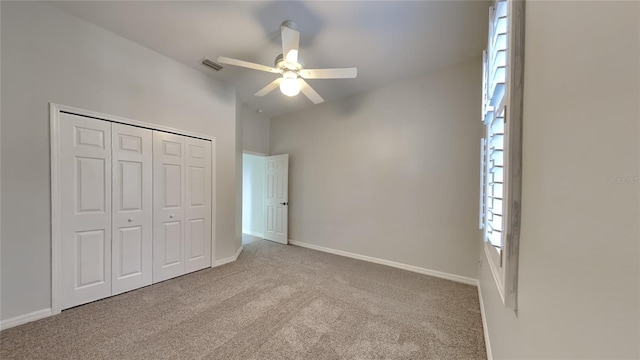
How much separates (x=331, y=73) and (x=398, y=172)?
1.93 m

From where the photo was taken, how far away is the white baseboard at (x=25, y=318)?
74.3 inches

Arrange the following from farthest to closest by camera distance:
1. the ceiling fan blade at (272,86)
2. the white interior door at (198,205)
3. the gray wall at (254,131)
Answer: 1. the gray wall at (254,131)
2. the white interior door at (198,205)
3. the ceiling fan blade at (272,86)

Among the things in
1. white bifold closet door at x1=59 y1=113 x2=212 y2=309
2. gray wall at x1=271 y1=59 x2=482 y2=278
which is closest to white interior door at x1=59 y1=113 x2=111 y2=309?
white bifold closet door at x1=59 y1=113 x2=212 y2=309

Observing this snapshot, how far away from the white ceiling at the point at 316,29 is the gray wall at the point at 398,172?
0.54 m

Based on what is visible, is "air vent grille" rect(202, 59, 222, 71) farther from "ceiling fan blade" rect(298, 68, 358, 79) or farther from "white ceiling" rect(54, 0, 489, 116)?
"ceiling fan blade" rect(298, 68, 358, 79)

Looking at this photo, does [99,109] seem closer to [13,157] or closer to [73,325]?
[13,157]

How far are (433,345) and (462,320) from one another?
1.76 feet

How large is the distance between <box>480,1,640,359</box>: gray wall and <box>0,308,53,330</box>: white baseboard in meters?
3.56

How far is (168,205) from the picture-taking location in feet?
9.62

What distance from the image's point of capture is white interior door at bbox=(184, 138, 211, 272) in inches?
123

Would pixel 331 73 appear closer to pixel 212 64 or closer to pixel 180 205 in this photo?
pixel 212 64

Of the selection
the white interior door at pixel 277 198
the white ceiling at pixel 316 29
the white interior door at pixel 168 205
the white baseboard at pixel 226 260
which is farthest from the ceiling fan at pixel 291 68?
the white baseboard at pixel 226 260

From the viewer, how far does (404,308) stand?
7.56 ft

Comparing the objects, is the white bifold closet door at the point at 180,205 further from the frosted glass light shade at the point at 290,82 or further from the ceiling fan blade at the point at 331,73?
the ceiling fan blade at the point at 331,73
